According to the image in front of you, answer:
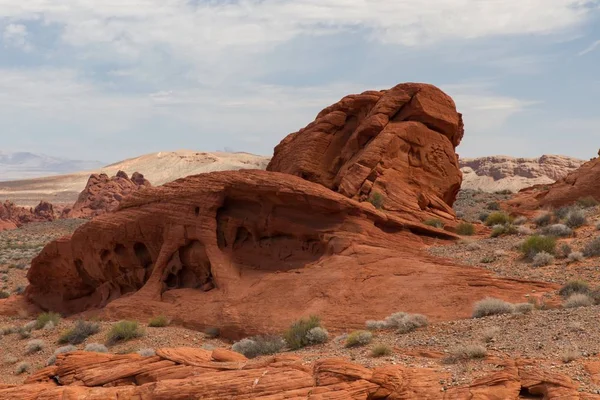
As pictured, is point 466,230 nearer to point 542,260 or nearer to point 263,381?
point 542,260

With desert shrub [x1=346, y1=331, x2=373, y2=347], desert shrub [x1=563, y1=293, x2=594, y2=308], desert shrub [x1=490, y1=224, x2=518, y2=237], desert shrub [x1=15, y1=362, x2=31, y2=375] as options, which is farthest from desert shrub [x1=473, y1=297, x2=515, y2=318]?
desert shrub [x1=15, y1=362, x2=31, y2=375]

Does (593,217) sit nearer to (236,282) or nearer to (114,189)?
(236,282)

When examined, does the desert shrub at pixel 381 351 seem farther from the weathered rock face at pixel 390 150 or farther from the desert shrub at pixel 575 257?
the weathered rock face at pixel 390 150

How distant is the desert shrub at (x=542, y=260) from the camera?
1720 cm

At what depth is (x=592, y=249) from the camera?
1745 centimetres

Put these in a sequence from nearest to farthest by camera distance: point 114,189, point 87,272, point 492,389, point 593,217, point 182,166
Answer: point 492,389, point 593,217, point 87,272, point 114,189, point 182,166

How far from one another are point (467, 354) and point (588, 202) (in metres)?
17.4

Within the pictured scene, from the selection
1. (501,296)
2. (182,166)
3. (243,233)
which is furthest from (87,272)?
(182,166)

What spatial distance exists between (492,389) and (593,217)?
14150 mm

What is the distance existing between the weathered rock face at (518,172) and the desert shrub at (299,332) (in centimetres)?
7878

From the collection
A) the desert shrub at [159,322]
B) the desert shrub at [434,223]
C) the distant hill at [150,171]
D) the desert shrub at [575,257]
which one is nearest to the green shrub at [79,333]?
the desert shrub at [159,322]

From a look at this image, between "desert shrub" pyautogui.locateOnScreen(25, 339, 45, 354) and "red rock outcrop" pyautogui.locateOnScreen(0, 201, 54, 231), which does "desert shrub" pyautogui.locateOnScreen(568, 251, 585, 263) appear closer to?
"desert shrub" pyautogui.locateOnScreen(25, 339, 45, 354)

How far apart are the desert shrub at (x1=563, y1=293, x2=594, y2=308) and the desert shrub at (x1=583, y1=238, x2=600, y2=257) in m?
4.04

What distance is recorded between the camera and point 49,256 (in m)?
24.1
